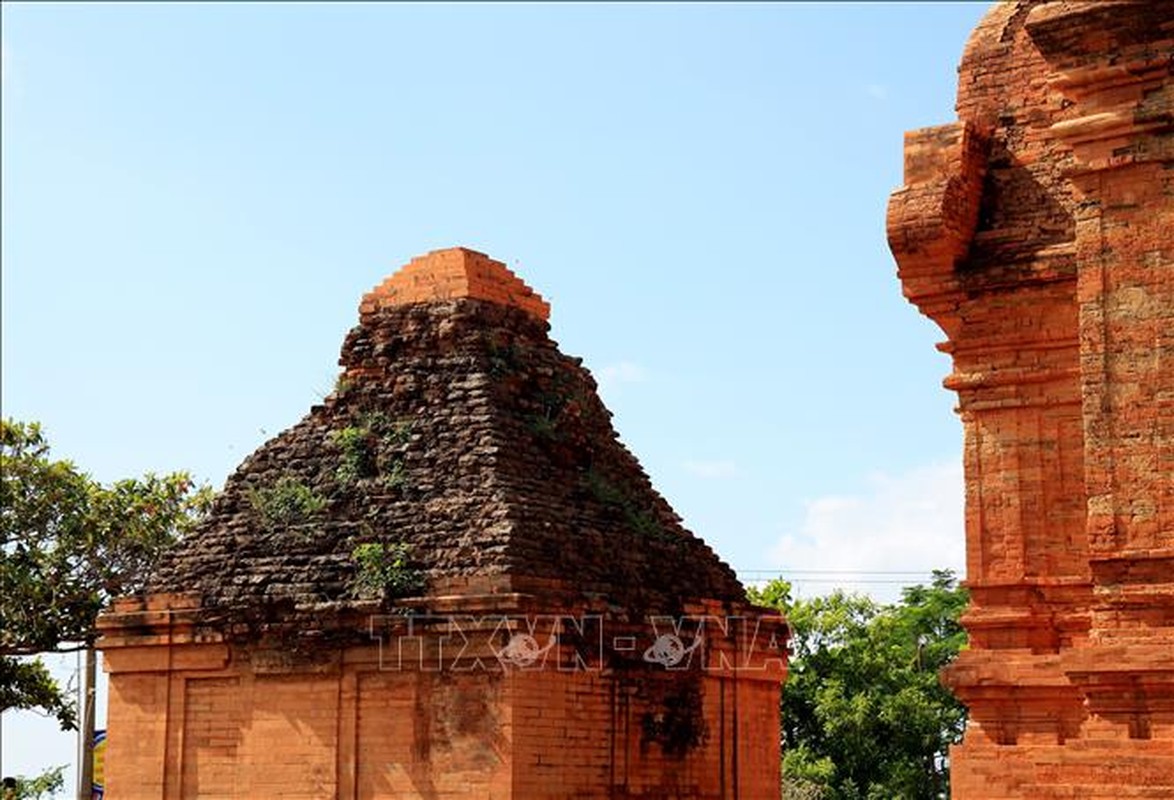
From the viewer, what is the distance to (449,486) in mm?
17750

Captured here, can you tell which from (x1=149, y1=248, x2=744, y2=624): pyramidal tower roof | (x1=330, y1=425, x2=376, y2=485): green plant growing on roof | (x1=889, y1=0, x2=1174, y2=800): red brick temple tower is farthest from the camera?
(x1=330, y1=425, x2=376, y2=485): green plant growing on roof

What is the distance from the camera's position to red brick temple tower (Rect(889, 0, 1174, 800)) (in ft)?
37.5

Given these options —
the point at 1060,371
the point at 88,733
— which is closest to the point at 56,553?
the point at 88,733

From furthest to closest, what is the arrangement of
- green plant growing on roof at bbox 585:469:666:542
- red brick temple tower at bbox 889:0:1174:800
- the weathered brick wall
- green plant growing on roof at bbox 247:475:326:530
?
green plant growing on roof at bbox 585:469:666:542 < green plant growing on roof at bbox 247:475:326:530 < the weathered brick wall < red brick temple tower at bbox 889:0:1174:800

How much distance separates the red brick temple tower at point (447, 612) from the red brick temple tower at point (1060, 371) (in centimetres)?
424

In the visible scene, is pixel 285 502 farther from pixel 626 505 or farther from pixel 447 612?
pixel 626 505

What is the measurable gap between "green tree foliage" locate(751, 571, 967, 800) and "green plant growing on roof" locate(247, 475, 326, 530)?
605 inches

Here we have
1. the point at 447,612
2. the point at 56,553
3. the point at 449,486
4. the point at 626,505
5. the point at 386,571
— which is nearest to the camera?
the point at 447,612

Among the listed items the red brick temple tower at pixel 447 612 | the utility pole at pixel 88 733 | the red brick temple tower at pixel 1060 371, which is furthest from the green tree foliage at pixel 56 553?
the red brick temple tower at pixel 1060 371

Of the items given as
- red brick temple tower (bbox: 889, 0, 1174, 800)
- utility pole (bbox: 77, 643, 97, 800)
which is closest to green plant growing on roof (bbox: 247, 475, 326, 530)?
red brick temple tower (bbox: 889, 0, 1174, 800)

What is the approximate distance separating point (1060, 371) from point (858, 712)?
66.0 feet

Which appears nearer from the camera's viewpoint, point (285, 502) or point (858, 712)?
point (285, 502)

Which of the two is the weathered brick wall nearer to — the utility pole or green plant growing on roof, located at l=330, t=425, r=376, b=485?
green plant growing on roof, located at l=330, t=425, r=376, b=485

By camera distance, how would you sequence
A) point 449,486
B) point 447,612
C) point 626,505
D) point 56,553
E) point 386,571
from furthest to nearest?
point 56,553 → point 626,505 → point 449,486 → point 386,571 → point 447,612
